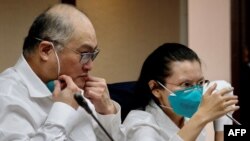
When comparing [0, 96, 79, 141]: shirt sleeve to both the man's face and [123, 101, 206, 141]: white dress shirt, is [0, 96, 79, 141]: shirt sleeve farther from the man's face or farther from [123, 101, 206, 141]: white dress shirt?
[123, 101, 206, 141]: white dress shirt

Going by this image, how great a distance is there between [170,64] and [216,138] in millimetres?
405

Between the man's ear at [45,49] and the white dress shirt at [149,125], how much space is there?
0.48 meters

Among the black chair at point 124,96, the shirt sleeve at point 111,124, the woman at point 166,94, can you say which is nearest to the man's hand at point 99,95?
the shirt sleeve at point 111,124

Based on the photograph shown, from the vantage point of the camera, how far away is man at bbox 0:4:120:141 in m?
1.68

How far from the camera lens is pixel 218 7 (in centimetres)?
336

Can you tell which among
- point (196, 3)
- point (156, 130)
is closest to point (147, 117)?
point (156, 130)

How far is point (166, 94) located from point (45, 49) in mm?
591

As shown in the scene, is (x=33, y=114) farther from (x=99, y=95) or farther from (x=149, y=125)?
(x=149, y=125)

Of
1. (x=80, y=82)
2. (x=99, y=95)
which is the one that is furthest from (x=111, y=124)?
(x=80, y=82)

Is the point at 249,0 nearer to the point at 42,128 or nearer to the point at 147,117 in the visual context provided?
the point at 147,117

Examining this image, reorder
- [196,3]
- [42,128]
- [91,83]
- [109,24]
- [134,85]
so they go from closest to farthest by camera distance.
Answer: [42,128], [91,83], [134,85], [196,3], [109,24]

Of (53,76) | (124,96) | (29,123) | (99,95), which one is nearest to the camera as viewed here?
(29,123)

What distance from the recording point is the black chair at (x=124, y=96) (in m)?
2.33

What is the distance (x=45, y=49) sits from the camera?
5.91 ft
